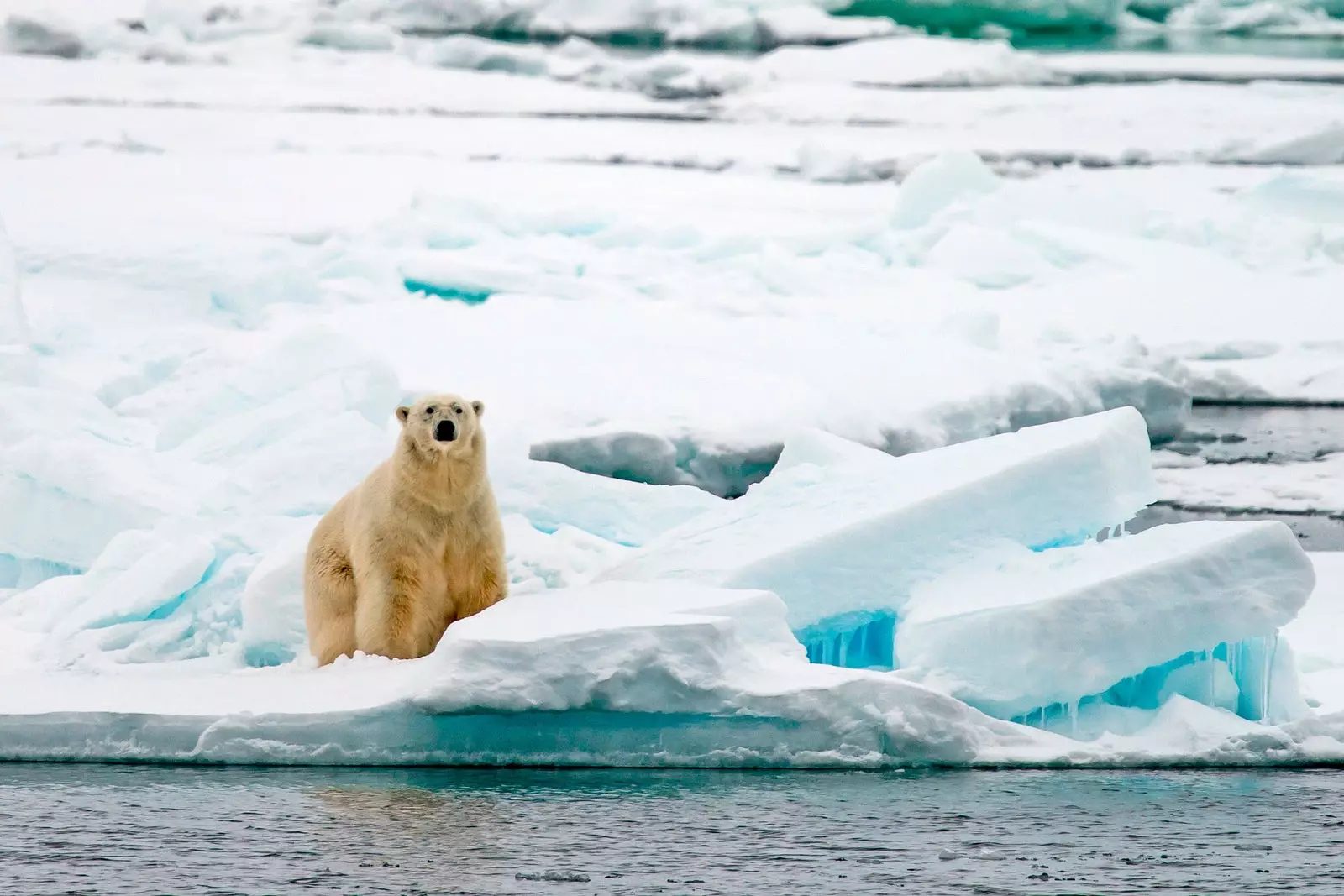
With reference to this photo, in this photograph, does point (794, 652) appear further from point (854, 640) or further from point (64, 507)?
point (64, 507)

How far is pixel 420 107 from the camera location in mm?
20734

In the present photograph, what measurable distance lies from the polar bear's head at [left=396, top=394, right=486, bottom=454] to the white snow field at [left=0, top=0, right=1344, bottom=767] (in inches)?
19.4

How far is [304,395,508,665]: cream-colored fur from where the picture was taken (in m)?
4.58

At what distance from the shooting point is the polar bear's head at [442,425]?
4496 mm

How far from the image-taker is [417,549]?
461 centimetres

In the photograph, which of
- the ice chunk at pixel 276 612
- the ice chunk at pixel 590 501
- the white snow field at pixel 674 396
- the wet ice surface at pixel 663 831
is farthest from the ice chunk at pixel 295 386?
Result: the wet ice surface at pixel 663 831

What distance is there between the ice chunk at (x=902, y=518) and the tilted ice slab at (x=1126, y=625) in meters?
0.25

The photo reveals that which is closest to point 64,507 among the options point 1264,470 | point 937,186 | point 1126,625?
point 1126,625

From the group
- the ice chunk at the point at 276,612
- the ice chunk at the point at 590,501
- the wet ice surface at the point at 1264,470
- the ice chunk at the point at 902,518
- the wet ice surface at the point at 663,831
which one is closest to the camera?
the wet ice surface at the point at 663,831

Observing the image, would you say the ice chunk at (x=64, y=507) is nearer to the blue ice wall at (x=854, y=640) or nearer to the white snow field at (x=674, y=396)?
the white snow field at (x=674, y=396)

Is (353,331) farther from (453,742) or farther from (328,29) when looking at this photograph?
(328,29)

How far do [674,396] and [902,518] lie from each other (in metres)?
3.95

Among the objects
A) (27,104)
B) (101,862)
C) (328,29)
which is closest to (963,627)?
(101,862)

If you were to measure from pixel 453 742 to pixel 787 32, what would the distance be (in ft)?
71.0
